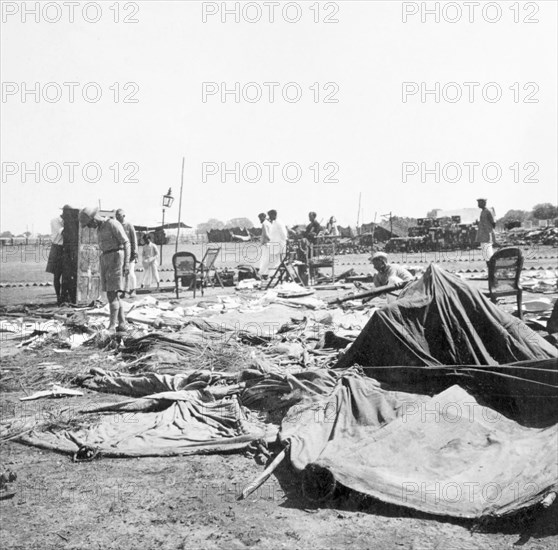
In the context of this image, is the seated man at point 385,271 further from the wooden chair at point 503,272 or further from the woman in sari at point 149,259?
the woman in sari at point 149,259

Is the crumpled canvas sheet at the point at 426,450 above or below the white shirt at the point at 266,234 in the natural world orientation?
below

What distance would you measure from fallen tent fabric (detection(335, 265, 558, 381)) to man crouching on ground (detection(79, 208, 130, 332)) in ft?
14.4

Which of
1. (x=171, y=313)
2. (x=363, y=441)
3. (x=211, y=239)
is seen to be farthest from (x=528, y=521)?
(x=211, y=239)

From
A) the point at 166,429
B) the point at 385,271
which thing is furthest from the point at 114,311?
the point at 166,429

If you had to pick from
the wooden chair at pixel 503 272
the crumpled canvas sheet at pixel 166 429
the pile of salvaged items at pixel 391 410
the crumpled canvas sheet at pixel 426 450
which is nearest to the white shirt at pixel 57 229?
the pile of salvaged items at pixel 391 410

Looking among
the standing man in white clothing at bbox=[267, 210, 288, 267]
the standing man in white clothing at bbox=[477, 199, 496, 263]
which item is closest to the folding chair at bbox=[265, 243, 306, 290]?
the standing man in white clothing at bbox=[267, 210, 288, 267]

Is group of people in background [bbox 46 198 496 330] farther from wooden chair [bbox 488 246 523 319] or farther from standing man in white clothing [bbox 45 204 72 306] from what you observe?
wooden chair [bbox 488 246 523 319]

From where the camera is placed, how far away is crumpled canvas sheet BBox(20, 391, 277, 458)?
4277mm

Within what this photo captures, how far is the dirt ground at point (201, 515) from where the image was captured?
9.78 ft

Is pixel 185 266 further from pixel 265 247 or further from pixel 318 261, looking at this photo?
pixel 318 261

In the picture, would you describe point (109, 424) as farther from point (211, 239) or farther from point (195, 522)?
point (211, 239)

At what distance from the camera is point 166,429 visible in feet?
14.9

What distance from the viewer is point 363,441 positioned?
380cm

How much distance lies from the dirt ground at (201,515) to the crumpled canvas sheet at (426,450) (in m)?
0.11
